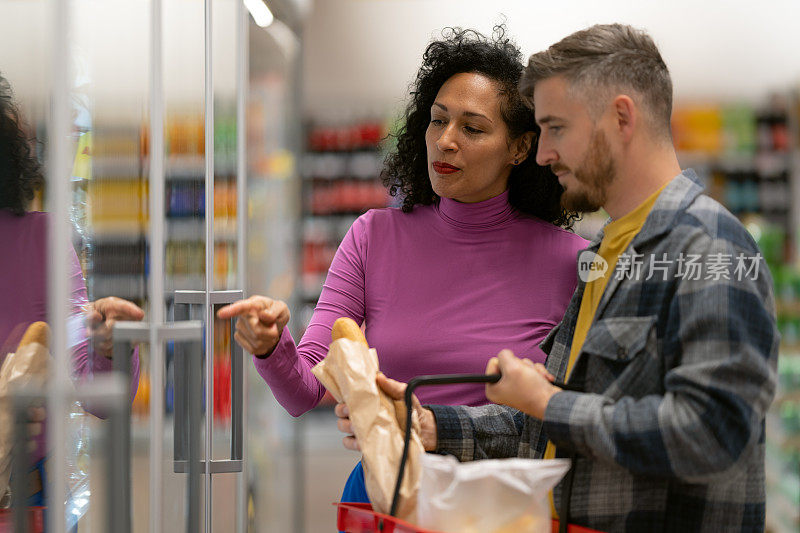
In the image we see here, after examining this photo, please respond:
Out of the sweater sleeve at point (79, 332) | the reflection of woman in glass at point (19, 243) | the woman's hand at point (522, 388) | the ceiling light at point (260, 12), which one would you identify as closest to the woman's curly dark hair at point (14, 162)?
the reflection of woman in glass at point (19, 243)

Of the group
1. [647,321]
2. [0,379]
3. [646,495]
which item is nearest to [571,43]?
[647,321]

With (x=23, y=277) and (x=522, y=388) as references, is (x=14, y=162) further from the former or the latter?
(x=522, y=388)

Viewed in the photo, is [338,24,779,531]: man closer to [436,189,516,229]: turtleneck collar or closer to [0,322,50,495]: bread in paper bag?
[436,189,516,229]: turtleneck collar

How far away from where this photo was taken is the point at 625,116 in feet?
4.66

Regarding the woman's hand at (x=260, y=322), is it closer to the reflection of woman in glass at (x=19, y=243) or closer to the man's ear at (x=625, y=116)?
the reflection of woman in glass at (x=19, y=243)

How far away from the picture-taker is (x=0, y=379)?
997mm

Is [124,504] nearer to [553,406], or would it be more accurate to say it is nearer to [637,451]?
[553,406]

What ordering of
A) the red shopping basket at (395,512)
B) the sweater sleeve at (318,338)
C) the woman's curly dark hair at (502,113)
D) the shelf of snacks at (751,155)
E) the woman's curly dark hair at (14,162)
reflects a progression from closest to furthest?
the woman's curly dark hair at (14,162) < the red shopping basket at (395,512) < the sweater sleeve at (318,338) < the woman's curly dark hair at (502,113) < the shelf of snacks at (751,155)

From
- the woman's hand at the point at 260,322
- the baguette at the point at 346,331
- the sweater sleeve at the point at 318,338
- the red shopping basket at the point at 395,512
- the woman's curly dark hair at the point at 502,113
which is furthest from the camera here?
the woman's curly dark hair at the point at 502,113

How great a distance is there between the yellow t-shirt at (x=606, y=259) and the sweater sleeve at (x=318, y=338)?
24.2 inches

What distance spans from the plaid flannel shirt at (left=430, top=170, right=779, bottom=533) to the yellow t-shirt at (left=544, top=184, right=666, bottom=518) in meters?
0.06

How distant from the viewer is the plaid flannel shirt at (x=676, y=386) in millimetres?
1196

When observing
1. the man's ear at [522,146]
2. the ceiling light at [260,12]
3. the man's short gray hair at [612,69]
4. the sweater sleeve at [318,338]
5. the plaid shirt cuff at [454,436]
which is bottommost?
the plaid shirt cuff at [454,436]

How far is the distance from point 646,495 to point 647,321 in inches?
11.8
